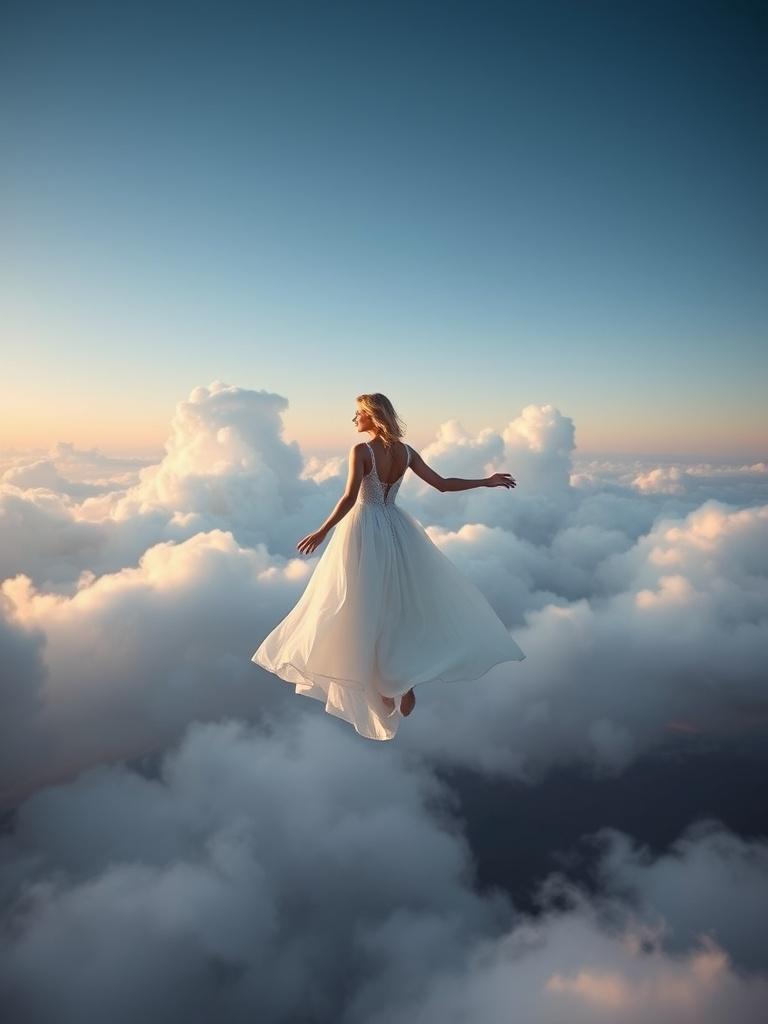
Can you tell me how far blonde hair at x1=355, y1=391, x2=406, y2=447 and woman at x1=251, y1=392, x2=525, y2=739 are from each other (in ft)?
0.03

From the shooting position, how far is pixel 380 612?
5.99 m

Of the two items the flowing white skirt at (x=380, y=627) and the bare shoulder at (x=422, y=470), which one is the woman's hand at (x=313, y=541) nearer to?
the flowing white skirt at (x=380, y=627)

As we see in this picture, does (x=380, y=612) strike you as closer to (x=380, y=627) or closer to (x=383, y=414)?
→ (x=380, y=627)

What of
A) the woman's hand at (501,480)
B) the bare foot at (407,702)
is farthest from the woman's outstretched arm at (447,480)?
the bare foot at (407,702)

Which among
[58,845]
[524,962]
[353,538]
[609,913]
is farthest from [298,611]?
[58,845]

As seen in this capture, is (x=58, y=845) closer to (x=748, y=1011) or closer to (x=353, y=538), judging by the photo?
(x=748, y=1011)

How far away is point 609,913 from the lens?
164m

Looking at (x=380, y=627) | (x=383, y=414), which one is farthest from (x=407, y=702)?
(x=383, y=414)

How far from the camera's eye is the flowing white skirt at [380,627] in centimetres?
577

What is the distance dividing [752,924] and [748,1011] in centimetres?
3482

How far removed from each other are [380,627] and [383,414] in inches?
87.7

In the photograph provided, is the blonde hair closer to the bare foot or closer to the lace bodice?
the lace bodice

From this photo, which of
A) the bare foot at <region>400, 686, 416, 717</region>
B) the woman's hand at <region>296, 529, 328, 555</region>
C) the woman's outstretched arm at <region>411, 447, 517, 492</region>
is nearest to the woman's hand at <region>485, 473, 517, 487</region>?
the woman's outstretched arm at <region>411, 447, 517, 492</region>

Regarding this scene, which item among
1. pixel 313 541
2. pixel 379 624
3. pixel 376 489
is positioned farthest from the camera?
pixel 376 489
